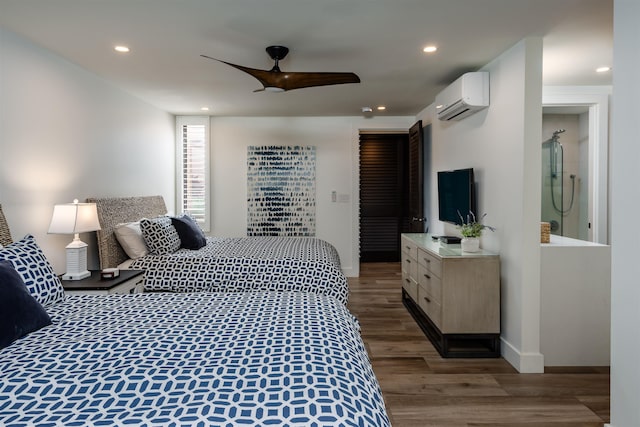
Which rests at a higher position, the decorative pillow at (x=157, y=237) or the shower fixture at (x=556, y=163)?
the shower fixture at (x=556, y=163)

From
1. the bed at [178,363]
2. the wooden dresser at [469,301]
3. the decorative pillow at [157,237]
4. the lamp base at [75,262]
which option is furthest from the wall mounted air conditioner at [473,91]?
the lamp base at [75,262]

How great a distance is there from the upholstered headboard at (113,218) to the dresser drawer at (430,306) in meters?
2.94

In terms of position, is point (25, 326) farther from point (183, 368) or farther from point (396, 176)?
point (396, 176)

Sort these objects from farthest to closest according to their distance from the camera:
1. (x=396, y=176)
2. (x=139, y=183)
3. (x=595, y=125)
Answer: (x=396, y=176)
(x=139, y=183)
(x=595, y=125)

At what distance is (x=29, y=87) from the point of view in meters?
2.90

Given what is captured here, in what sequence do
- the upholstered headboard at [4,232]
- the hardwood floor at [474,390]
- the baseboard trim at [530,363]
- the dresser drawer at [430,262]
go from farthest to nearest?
the dresser drawer at [430,262] < the baseboard trim at [530,363] < the upholstered headboard at [4,232] < the hardwood floor at [474,390]

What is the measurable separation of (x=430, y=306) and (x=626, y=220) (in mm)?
1849

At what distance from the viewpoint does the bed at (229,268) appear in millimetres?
3254

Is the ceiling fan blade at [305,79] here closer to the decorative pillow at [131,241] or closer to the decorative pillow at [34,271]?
the decorative pillow at [34,271]

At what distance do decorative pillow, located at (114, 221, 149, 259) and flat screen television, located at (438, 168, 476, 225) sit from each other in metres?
3.09

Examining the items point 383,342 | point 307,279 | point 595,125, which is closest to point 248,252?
point 307,279

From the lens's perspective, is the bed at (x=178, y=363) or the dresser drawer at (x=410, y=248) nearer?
the bed at (x=178, y=363)

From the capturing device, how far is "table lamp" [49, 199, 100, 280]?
289 cm

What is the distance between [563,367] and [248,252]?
276 cm
